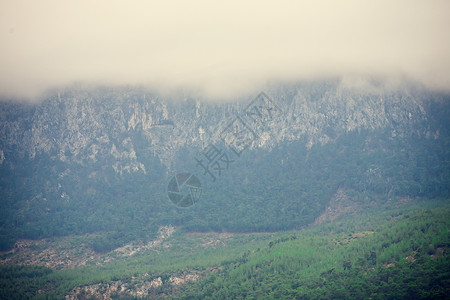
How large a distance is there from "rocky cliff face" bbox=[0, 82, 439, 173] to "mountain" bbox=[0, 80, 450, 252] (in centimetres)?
37

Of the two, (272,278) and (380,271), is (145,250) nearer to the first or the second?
(272,278)

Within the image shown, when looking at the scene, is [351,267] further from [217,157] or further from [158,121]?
[158,121]

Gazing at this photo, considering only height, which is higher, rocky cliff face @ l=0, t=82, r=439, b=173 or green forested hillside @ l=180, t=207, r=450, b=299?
rocky cliff face @ l=0, t=82, r=439, b=173

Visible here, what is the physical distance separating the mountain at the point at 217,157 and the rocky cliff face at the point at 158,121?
375 mm

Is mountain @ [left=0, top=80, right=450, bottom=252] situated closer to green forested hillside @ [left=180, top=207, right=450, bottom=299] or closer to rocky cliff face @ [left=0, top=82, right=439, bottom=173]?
rocky cliff face @ [left=0, top=82, right=439, bottom=173]

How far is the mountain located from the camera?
160125 mm

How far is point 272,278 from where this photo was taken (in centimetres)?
11356

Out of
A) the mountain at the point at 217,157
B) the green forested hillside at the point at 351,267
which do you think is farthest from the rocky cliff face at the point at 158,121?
the green forested hillside at the point at 351,267

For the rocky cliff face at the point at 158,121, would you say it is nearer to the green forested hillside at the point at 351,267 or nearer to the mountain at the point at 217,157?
the mountain at the point at 217,157

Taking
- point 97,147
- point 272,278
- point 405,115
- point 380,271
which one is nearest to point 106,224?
point 97,147

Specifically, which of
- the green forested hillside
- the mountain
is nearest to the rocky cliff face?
the mountain

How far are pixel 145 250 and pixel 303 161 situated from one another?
207 feet

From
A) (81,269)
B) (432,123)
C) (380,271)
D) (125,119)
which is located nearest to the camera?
(380,271)

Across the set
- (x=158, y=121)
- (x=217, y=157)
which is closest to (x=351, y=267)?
(x=217, y=157)
